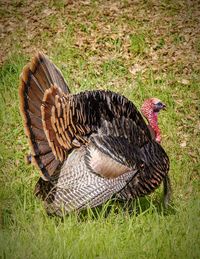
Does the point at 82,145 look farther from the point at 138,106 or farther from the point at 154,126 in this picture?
the point at 138,106

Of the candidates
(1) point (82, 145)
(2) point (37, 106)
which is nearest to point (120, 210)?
(1) point (82, 145)

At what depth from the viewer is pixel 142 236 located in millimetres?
4613

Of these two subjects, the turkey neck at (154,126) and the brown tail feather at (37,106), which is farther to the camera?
the turkey neck at (154,126)

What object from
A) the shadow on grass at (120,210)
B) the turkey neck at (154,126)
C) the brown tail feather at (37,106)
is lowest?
the shadow on grass at (120,210)

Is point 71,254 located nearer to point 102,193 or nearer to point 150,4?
point 102,193

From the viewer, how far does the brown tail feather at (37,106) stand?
486cm

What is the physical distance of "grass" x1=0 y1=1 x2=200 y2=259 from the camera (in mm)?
4441

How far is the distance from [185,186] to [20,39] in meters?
3.95

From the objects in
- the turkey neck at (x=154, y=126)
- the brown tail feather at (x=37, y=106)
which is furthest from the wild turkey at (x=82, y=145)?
the turkey neck at (x=154, y=126)

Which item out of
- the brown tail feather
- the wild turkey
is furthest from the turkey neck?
the brown tail feather

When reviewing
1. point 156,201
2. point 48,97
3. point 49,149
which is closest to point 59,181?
point 49,149

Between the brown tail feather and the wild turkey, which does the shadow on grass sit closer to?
the wild turkey

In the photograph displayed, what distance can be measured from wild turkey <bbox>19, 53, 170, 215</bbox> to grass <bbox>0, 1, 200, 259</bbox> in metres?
0.18

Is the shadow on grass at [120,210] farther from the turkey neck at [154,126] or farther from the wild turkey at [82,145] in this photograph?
the turkey neck at [154,126]
